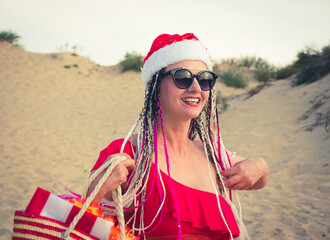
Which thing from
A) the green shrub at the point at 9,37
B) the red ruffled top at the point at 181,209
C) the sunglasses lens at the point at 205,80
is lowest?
the red ruffled top at the point at 181,209

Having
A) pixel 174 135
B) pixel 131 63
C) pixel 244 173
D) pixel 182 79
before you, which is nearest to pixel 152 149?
pixel 174 135

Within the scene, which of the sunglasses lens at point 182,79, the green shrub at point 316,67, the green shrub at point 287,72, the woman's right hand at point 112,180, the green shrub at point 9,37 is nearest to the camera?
the woman's right hand at point 112,180

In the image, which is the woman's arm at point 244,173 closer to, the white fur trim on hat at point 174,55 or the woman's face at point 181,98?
the woman's face at point 181,98

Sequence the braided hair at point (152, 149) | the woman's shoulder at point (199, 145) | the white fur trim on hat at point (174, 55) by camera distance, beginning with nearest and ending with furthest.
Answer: the braided hair at point (152, 149) → the white fur trim on hat at point (174, 55) → the woman's shoulder at point (199, 145)

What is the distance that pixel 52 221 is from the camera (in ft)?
3.60

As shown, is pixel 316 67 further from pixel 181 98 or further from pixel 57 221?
pixel 57 221

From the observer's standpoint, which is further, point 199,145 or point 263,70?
point 263,70

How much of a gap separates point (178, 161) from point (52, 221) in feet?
2.95

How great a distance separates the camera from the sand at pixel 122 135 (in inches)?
148

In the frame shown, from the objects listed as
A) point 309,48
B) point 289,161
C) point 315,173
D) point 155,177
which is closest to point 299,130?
point 289,161

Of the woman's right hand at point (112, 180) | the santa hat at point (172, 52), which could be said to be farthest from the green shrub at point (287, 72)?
the woman's right hand at point (112, 180)

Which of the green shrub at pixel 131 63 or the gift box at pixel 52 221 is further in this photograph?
the green shrub at pixel 131 63

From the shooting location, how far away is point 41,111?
381 inches

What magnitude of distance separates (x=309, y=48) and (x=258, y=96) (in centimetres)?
269
